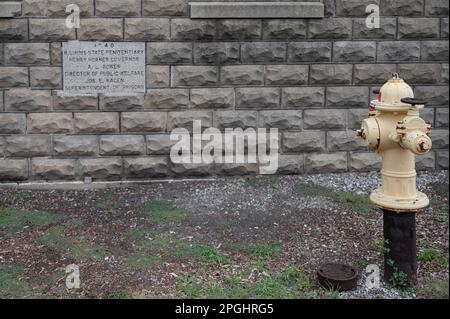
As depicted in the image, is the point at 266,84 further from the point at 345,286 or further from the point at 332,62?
the point at 345,286

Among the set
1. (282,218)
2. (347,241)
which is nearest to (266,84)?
(282,218)

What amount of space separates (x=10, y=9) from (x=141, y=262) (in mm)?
3739

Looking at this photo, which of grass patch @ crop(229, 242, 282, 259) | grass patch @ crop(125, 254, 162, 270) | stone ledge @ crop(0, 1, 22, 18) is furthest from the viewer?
stone ledge @ crop(0, 1, 22, 18)

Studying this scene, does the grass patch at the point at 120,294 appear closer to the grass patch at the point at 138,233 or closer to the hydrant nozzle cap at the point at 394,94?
the grass patch at the point at 138,233

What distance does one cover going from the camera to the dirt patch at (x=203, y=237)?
5301 millimetres

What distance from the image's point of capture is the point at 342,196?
296 inches

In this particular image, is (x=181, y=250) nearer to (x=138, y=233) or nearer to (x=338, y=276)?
(x=138, y=233)

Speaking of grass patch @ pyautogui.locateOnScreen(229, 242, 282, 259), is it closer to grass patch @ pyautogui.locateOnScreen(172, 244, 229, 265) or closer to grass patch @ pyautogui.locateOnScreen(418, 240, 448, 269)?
grass patch @ pyautogui.locateOnScreen(172, 244, 229, 265)

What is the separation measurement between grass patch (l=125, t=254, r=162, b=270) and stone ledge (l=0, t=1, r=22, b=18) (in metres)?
3.53

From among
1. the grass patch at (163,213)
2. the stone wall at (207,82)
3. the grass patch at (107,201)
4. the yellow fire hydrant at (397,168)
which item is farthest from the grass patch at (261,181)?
the yellow fire hydrant at (397,168)

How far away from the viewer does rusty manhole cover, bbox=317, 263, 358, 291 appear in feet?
16.8

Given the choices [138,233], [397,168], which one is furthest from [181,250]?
[397,168]

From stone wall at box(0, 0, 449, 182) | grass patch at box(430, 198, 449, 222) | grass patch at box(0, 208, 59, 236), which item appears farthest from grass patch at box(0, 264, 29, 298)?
grass patch at box(430, 198, 449, 222)

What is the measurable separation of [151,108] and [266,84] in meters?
1.48
